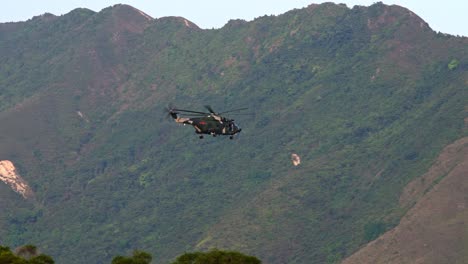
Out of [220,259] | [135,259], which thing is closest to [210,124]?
[135,259]

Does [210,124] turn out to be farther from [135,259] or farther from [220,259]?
[220,259]

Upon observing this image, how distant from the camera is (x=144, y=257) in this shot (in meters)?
112

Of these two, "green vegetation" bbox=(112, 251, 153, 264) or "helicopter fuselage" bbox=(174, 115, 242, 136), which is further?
"helicopter fuselage" bbox=(174, 115, 242, 136)

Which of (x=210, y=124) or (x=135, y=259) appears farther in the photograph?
(x=210, y=124)

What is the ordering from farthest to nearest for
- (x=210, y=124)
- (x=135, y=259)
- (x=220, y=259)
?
(x=210, y=124) < (x=135, y=259) < (x=220, y=259)

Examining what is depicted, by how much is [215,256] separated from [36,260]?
16742 mm

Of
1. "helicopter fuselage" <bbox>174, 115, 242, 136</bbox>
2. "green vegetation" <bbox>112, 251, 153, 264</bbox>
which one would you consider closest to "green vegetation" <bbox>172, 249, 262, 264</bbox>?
"green vegetation" <bbox>112, 251, 153, 264</bbox>

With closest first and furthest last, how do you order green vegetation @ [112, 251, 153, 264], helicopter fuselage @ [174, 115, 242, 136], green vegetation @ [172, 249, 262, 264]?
green vegetation @ [172, 249, 262, 264] < green vegetation @ [112, 251, 153, 264] < helicopter fuselage @ [174, 115, 242, 136]

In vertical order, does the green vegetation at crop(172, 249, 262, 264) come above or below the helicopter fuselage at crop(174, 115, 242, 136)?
below

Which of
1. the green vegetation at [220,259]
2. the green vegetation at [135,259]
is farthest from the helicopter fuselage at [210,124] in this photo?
the green vegetation at [220,259]

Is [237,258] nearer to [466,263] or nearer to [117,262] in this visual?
[117,262]

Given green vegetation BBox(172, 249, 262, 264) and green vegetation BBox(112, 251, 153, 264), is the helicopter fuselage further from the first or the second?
green vegetation BBox(172, 249, 262, 264)

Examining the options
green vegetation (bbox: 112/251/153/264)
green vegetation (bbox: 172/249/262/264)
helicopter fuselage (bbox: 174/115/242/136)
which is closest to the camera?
green vegetation (bbox: 172/249/262/264)

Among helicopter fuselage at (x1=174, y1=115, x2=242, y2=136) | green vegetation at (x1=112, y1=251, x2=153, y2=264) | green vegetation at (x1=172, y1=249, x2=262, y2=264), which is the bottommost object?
green vegetation at (x1=172, y1=249, x2=262, y2=264)
